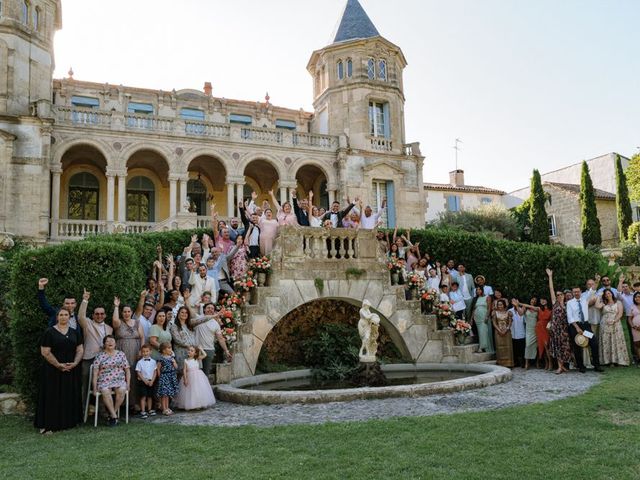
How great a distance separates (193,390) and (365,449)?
349 centimetres

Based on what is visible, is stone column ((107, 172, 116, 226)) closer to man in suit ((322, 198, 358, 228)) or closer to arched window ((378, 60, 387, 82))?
man in suit ((322, 198, 358, 228))

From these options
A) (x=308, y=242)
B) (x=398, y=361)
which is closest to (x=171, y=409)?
(x=308, y=242)

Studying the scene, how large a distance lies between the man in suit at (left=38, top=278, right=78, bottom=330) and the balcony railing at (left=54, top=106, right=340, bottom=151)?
57.9 ft

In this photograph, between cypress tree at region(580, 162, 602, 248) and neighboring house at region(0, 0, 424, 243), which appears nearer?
neighboring house at region(0, 0, 424, 243)

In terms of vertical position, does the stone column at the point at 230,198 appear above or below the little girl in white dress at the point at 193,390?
above

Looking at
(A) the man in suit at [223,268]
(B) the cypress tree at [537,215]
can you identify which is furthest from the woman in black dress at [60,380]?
(B) the cypress tree at [537,215]

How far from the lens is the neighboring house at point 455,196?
39.9 m

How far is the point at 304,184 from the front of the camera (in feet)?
100

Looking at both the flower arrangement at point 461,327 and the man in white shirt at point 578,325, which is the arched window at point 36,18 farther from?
the man in white shirt at point 578,325

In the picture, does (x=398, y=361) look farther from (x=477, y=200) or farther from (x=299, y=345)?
(x=477, y=200)

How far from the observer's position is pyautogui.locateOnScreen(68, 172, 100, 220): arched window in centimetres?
2650

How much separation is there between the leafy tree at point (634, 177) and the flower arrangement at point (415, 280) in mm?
31759

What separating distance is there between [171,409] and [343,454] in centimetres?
373

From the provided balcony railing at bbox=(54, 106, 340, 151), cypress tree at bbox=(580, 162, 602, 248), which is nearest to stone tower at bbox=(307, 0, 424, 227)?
balcony railing at bbox=(54, 106, 340, 151)
